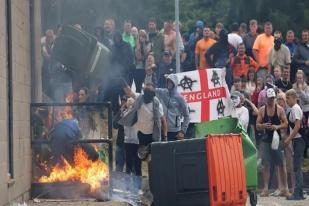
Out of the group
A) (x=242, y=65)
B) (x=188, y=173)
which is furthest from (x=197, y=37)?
(x=188, y=173)

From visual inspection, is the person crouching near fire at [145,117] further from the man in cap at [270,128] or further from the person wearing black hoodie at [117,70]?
the person wearing black hoodie at [117,70]

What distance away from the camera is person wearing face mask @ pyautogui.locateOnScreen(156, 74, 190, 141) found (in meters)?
16.6

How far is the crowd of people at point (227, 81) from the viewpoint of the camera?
53.0ft

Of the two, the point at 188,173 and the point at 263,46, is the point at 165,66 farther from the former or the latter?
the point at 188,173

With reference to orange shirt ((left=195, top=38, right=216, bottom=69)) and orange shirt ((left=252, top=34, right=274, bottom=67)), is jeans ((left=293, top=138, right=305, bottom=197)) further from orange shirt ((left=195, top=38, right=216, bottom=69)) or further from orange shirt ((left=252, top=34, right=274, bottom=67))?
orange shirt ((left=195, top=38, right=216, bottom=69))

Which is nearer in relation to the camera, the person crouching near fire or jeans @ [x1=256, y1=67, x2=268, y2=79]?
the person crouching near fire

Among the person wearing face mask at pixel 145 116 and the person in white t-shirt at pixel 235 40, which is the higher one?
the person in white t-shirt at pixel 235 40

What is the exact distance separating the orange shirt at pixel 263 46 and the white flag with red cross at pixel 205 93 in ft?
9.30

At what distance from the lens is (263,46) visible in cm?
2052

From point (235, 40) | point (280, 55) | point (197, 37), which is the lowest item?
point (280, 55)

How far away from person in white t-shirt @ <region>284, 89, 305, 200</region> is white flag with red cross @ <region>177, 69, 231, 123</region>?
119 centimetres

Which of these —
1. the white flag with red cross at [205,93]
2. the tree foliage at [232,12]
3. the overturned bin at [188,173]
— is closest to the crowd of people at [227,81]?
the white flag with red cross at [205,93]

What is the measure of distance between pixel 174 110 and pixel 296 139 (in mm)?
2121

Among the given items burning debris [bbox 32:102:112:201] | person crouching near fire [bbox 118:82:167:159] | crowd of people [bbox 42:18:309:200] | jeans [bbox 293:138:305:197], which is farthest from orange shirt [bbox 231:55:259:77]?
burning debris [bbox 32:102:112:201]
